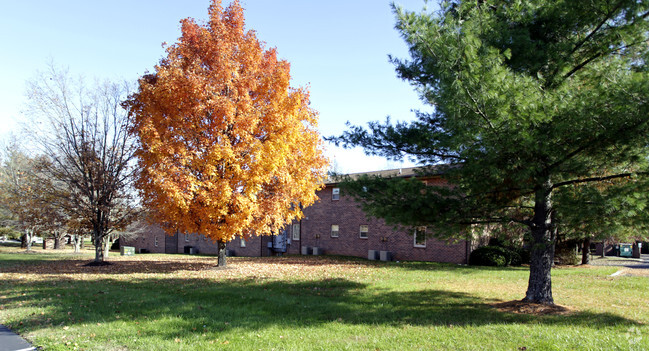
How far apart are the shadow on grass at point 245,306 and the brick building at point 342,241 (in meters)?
10.8

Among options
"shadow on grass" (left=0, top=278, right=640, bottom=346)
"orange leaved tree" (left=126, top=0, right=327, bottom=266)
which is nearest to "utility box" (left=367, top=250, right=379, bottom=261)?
"orange leaved tree" (left=126, top=0, right=327, bottom=266)

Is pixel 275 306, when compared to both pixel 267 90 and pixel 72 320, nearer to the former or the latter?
pixel 72 320

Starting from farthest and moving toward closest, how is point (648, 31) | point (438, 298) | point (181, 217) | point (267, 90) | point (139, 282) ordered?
1. point (267, 90)
2. point (181, 217)
3. point (139, 282)
4. point (438, 298)
5. point (648, 31)

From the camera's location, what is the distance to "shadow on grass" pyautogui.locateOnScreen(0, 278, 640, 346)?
731cm

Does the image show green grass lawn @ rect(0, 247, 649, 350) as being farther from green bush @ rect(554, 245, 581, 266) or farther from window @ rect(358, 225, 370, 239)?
window @ rect(358, 225, 370, 239)

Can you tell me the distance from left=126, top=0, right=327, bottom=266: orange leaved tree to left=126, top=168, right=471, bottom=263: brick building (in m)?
7.18

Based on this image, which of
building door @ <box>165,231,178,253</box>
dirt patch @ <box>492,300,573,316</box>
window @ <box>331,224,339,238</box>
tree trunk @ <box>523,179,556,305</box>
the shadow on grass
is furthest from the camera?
building door @ <box>165,231,178,253</box>

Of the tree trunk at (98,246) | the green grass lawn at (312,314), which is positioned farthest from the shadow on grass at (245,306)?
the tree trunk at (98,246)

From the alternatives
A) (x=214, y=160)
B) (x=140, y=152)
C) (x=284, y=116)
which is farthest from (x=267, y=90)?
(x=140, y=152)

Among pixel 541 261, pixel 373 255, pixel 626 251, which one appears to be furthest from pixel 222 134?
pixel 626 251

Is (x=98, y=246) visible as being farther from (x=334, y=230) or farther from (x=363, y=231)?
(x=363, y=231)

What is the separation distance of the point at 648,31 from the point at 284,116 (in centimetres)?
1114

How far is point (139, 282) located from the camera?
12664 millimetres

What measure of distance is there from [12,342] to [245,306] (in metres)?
4.09
